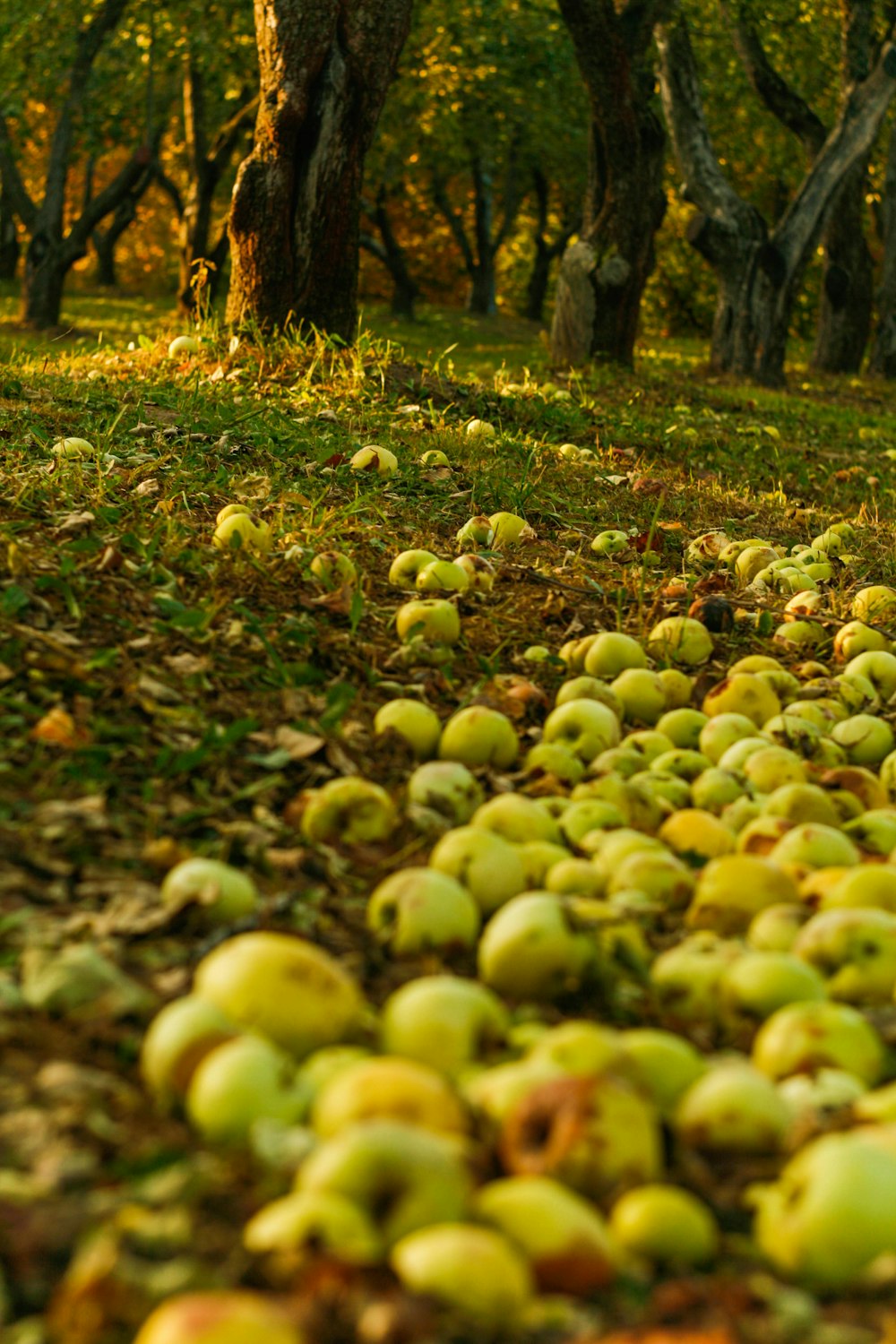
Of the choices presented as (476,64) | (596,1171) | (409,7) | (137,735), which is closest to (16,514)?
(137,735)

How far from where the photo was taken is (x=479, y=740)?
3246 millimetres

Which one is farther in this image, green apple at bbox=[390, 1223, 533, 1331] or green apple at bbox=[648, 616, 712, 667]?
green apple at bbox=[648, 616, 712, 667]

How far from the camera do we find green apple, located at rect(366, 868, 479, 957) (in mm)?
2260

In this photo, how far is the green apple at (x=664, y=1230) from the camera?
156 cm

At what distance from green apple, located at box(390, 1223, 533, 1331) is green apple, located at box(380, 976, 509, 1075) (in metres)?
0.41

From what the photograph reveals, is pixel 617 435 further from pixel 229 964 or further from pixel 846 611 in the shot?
pixel 229 964

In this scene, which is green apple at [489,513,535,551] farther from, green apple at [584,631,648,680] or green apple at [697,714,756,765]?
green apple at [697,714,756,765]

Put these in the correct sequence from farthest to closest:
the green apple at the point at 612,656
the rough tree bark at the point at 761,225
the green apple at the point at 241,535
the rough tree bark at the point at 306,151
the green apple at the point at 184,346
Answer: the rough tree bark at the point at 761,225, the rough tree bark at the point at 306,151, the green apple at the point at 184,346, the green apple at the point at 241,535, the green apple at the point at 612,656

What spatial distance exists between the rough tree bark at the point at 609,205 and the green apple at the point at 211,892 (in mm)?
9584

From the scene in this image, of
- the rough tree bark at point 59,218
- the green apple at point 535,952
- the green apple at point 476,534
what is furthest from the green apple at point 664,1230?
the rough tree bark at point 59,218

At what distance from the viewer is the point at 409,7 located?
8398mm

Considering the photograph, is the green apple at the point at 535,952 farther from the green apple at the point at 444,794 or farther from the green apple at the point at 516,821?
the green apple at the point at 444,794

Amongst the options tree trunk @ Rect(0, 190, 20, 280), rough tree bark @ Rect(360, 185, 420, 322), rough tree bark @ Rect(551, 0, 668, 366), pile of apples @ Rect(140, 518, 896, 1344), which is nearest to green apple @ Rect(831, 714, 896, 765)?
pile of apples @ Rect(140, 518, 896, 1344)

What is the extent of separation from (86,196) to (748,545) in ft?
77.7
